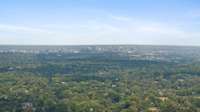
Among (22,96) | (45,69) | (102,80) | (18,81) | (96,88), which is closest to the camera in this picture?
(22,96)

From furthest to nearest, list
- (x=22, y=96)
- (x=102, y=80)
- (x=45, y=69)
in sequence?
(x=45, y=69)
(x=102, y=80)
(x=22, y=96)

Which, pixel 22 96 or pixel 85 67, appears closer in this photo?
pixel 22 96

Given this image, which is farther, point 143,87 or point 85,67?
point 85,67

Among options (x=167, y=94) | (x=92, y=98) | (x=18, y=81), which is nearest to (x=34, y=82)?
(x=18, y=81)

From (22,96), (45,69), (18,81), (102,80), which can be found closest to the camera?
(22,96)

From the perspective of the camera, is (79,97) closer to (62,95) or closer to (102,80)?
(62,95)

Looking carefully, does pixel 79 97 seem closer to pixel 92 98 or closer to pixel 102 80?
pixel 92 98

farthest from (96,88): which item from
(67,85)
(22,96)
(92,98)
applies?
(22,96)

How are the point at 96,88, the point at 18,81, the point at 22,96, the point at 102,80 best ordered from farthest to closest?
1. the point at 102,80
2. the point at 18,81
3. the point at 96,88
4. the point at 22,96

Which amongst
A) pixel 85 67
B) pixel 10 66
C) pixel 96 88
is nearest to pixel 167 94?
pixel 96 88
